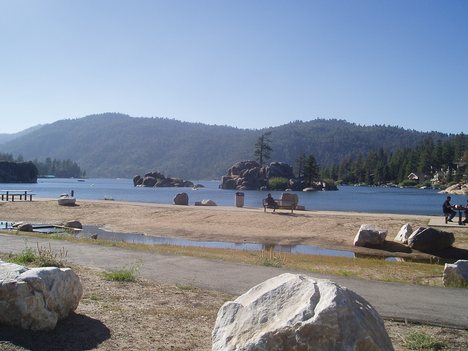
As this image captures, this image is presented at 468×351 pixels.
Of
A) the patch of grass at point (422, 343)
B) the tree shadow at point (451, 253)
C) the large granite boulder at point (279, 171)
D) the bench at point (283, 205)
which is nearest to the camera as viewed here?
the patch of grass at point (422, 343)

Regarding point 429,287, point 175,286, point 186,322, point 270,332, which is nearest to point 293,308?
point 270,332

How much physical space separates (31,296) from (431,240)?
2133cm

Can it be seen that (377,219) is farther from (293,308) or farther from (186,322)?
(293,308)

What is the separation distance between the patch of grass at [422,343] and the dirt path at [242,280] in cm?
124

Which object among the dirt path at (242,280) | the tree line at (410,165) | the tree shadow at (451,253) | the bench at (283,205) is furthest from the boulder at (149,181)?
the dirt path at (242,280)

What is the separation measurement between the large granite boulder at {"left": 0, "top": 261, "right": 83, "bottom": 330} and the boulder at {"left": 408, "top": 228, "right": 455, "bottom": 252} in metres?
20.6

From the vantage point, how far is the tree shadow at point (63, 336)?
649 cm

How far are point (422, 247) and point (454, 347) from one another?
18.3 metres

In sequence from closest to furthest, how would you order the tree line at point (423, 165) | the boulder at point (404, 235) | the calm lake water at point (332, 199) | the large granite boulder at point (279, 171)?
1. the boulder at point (404, 235)
2. the calm lake water at point (332, 199)
3. the large granite boulder at point (279, 171)
4. the tree line at point (423, 165)

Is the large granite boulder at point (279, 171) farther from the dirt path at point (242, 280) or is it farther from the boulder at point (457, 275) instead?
the boulder at point (457, 275)

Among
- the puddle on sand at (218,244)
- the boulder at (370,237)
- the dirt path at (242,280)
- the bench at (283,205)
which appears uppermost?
the bench at (283,205)

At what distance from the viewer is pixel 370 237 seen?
83.5ft

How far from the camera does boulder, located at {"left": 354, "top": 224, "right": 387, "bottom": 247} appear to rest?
2534 centimetres

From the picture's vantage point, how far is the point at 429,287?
11.5 meters
